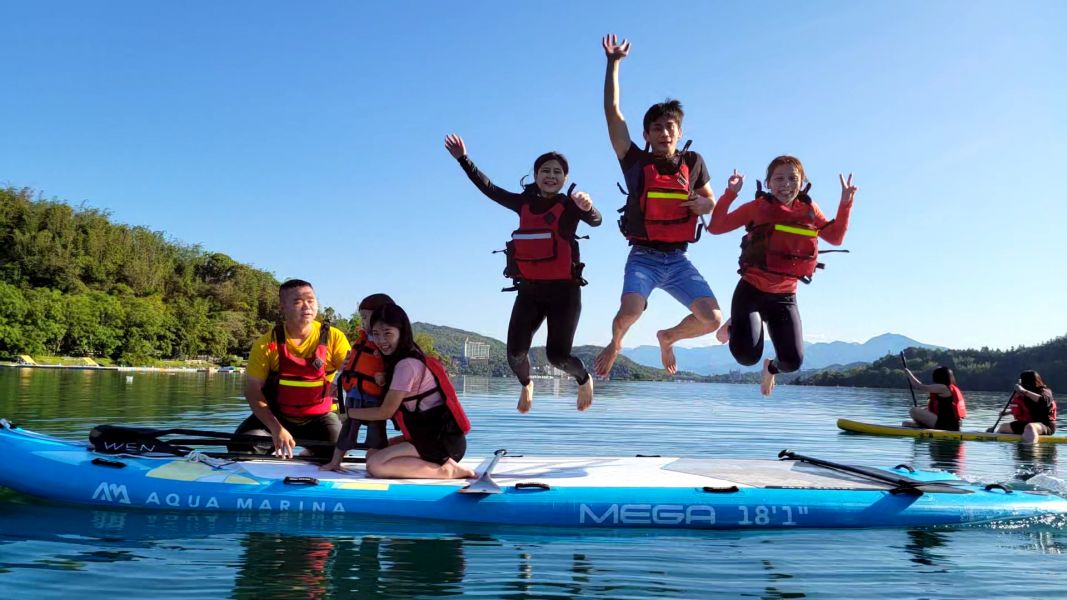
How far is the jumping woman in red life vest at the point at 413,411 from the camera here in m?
6.91

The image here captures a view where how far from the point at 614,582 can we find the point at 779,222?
326cm

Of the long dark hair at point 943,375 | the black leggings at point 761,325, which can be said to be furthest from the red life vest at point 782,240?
the long dark hair at point 943,375

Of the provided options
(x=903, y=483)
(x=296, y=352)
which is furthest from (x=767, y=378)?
(x=296, y=352)

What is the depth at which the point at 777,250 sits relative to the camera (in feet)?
22.1

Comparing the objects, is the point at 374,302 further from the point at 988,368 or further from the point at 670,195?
the point at 988,368

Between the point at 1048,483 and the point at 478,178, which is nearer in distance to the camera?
the point at 478,178

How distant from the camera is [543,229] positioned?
6730mm

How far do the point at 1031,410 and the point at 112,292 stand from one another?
89.1m

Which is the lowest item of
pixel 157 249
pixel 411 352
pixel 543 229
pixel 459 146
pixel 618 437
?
pixel 618 437

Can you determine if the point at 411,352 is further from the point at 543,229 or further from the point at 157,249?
the point at 157,249

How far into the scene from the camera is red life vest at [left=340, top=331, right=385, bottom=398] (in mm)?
7438

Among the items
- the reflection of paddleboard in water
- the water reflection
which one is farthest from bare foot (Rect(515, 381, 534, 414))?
the reflection of paddleboard in water

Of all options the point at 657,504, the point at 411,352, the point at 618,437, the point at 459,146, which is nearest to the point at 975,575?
the point at 657,504

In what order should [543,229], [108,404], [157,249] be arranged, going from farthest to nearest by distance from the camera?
[157,249]
[108,404]
[543,229]
